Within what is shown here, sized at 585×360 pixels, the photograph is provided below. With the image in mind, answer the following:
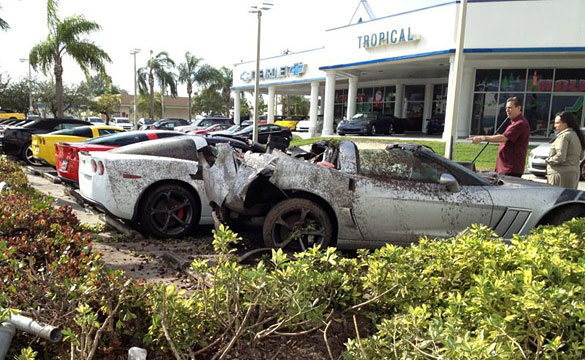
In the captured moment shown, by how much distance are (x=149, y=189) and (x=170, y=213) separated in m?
0.40

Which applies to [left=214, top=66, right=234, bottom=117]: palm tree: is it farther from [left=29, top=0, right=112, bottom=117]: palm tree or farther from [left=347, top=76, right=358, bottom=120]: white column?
[left=29, top=0, right=112, bottom=117]: palm tree

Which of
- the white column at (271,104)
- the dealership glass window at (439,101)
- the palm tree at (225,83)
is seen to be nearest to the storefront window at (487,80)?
the dealership glass window at (439,101)

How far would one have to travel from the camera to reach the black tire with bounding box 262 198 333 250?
4.80 meters

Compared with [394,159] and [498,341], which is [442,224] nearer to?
[394,159]

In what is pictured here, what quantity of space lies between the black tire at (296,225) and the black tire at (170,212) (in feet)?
4.97

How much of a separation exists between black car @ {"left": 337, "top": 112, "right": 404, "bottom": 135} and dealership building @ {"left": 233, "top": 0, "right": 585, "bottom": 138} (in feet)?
6.27

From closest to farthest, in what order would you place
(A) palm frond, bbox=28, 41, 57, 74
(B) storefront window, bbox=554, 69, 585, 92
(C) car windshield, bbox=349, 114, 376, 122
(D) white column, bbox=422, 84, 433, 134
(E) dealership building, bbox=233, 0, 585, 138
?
(E) dealership building, bbox=233, 0, 585, 138 → (A) palm frond, bbox=28, 41, 57, 74 → (B) storefront window, bbox=554, 69, 585, 92 → (C) car windshield, bbox=349, 114, 376, 122 → (D) white column, bbox=422, 84, 433, 134

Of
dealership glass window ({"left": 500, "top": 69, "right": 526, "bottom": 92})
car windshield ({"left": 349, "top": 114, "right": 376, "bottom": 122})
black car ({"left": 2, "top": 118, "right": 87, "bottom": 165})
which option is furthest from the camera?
car windshield ({"left": 349, "top": 114, "right": 376, "bottom": 122})

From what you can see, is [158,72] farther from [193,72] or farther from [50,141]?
[50,141]

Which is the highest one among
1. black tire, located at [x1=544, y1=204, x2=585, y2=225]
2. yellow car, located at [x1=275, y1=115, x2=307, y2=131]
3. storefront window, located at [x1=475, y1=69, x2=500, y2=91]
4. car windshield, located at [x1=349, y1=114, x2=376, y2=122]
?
storefront window, located at [x1=475, y1=69, x2=500, y2=91]

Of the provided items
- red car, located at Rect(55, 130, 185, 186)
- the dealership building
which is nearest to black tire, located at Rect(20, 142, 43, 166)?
red car, located at Rect(55, 130, 185, 186)

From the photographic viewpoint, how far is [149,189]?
5.76 metres

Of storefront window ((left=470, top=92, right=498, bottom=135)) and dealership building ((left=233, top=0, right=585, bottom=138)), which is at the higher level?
dealership building ((left=233, top=0, right=585, bottom=138))

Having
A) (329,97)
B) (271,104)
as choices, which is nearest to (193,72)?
(271,104)
